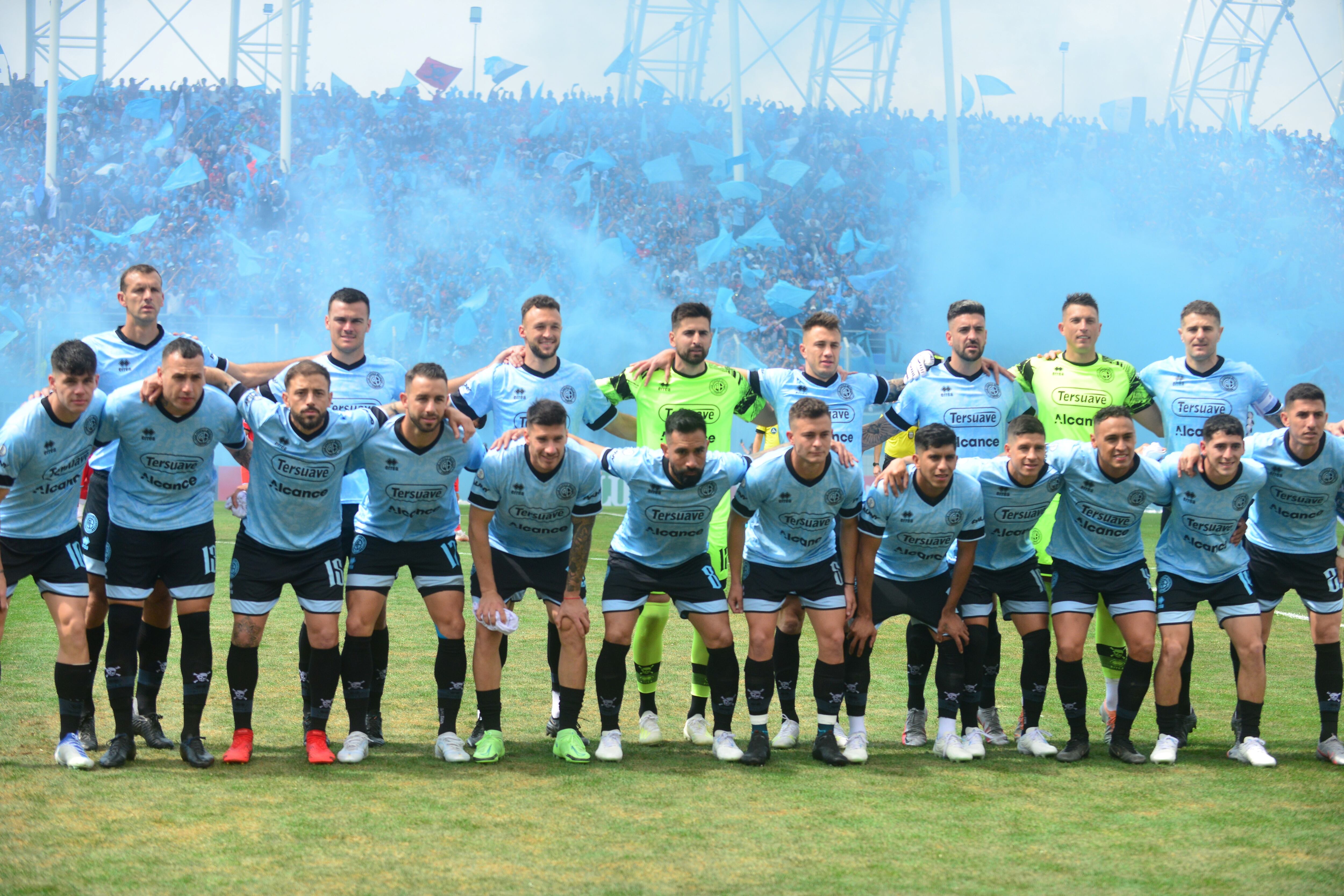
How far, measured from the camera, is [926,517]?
6.10m

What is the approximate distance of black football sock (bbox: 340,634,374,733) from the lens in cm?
581

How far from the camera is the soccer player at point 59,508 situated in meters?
5.44

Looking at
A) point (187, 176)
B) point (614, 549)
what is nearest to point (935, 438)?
point (614, 549)

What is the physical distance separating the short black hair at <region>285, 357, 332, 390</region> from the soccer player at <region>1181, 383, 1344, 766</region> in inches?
164

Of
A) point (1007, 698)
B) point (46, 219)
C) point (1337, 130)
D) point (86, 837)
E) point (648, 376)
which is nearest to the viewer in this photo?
point (86, 837)

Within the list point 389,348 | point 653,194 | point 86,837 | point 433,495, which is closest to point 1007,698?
point 433,495

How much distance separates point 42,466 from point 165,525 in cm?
58

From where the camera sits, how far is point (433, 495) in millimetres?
5898

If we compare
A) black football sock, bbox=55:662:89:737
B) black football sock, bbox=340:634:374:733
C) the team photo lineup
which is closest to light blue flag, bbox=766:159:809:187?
the team photo lineup

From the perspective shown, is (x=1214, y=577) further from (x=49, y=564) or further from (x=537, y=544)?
(x=49, y=564)

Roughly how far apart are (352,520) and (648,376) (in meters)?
1.79

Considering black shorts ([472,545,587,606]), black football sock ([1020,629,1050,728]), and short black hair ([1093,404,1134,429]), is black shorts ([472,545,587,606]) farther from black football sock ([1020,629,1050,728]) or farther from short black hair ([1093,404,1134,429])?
short black hair ([1093,404,1134,429])

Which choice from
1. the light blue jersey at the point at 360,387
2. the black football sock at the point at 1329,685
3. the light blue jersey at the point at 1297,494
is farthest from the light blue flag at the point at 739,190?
the black football sock at the point at 1329,685

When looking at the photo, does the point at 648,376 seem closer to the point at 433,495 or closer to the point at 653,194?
the point at 433,495
